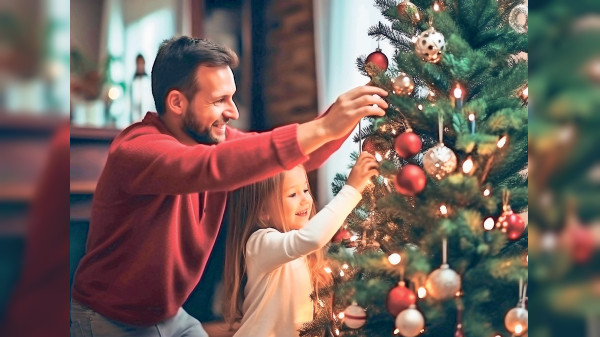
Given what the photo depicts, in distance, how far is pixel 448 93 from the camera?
1.58 metres

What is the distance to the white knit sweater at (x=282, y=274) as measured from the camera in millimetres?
1865

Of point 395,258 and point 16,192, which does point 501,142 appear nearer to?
point 395,258

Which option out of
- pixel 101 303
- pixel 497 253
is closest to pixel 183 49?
pixel 101 303

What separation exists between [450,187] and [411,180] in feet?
0.31

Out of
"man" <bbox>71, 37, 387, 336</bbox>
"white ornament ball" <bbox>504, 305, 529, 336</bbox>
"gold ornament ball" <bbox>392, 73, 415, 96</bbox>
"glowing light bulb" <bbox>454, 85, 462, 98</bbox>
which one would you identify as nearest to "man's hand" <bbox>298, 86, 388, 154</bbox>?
"man" <bbox>71, 37, 387, 336</bbox>

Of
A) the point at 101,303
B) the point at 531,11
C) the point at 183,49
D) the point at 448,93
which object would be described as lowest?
the point at 101,303

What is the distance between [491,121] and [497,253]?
0.29 m

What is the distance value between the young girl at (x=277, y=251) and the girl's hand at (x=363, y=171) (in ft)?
0.06

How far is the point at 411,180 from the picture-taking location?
153cm

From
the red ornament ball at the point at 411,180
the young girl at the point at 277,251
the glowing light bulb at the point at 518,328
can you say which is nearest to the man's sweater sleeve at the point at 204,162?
the young girl at the point at 277,251

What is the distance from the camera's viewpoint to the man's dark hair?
190cm

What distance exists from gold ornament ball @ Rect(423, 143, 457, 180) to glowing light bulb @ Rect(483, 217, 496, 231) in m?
0.14

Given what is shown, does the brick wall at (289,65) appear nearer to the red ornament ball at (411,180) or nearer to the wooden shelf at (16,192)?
the red ornament ball at (411,180)

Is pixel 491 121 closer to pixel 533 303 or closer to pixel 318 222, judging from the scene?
pixel 318 222
